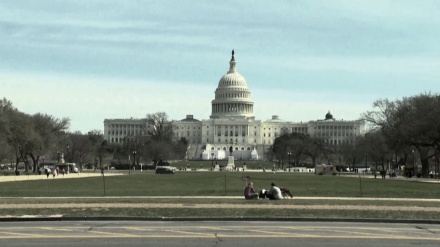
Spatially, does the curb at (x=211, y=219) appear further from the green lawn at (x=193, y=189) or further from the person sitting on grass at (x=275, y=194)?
the green lawn at (x=193, y=189)

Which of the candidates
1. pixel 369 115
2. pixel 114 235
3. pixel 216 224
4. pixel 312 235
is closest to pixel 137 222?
pixel 216 224

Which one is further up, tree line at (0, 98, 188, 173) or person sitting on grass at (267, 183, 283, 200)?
tree line at (0, 98, 188, 173)

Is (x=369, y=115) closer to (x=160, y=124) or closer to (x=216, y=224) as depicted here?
(x=216, y=224)

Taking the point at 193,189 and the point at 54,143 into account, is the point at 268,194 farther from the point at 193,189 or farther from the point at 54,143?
the point at 54,143

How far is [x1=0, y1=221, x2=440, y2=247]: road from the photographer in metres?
15.7

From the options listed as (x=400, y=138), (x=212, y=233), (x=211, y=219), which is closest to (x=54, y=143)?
(x=400, y=138)

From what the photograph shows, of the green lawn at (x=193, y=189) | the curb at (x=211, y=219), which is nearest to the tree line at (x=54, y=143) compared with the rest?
the green lawn at (x=193, y=189)

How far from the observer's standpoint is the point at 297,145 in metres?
150

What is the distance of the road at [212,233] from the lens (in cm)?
1570

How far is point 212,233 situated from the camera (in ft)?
58.2

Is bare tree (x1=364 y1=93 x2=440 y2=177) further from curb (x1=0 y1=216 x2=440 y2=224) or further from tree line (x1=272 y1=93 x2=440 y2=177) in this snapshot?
curb (x1=0 y1=216 x2=440 y2=224)

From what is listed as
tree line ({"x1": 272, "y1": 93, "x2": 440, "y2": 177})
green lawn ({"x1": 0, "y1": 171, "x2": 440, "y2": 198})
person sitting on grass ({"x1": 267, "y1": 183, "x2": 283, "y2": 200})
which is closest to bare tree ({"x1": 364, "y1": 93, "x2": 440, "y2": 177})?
tree line ({"x1": 272, "y1": 93, "x2": 440, "y2": 177})
